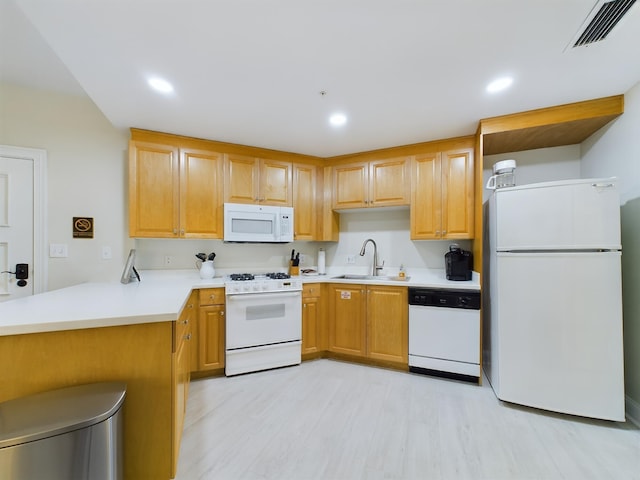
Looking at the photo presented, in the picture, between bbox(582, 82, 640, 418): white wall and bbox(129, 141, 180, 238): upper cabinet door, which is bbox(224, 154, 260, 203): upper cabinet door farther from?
bbox(582, 82, 640, 418): white wall

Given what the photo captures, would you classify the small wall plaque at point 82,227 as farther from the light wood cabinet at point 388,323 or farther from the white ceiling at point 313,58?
the light wood cabinet at point 388,323

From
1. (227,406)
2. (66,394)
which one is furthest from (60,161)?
(227,406)

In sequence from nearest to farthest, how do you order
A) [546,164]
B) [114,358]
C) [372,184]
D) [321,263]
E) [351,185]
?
[114,358] < [546,164] < [372,184] < [351,185] < [321,263]

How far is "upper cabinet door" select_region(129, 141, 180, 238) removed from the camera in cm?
253

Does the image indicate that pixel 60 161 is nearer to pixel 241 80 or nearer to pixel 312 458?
pixel 241 80

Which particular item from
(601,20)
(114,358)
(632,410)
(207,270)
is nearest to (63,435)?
(114,358)

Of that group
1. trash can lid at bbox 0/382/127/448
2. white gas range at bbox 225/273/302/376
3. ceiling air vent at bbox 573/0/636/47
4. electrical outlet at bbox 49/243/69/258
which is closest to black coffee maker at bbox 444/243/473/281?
white gas range at bbox 225/273/302/376

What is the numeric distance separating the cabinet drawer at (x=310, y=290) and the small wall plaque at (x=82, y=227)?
6.96ft

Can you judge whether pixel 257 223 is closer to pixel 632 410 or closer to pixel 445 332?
pixel 445 332

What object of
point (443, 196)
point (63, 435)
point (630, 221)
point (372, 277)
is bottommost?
point (63, 435)

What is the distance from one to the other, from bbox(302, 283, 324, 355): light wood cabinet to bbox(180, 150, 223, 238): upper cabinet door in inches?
44.6

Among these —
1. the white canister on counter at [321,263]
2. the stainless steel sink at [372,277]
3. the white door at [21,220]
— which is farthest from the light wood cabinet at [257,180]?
the white door at [21,220]

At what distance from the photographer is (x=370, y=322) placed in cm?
281

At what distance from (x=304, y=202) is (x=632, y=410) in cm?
322
